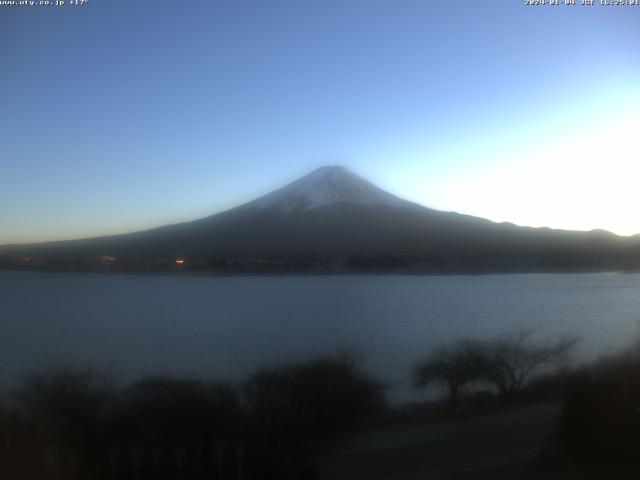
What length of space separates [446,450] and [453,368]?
194 cm

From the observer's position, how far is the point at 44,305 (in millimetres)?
9062

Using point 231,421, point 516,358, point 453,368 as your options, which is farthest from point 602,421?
point 231,421

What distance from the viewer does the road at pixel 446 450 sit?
452 centimetres

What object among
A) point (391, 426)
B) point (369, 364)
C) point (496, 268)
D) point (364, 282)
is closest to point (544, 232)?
point (496, 268)

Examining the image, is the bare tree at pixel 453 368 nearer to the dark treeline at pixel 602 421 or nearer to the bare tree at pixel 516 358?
the bare tree at pixel 516 358

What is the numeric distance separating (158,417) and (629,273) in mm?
10384

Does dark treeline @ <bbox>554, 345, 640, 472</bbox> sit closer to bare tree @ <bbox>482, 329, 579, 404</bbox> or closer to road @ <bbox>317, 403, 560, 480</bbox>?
road @ <bbox>317, 403, 560, 480</bbox>

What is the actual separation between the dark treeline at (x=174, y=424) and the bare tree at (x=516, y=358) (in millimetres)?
1695

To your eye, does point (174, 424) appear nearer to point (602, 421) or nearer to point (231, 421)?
point (231, 421)

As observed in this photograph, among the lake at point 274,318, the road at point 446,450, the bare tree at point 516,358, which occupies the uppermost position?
the lake at point 274,318

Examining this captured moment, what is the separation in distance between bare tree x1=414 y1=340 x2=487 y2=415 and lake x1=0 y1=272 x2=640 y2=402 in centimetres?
20

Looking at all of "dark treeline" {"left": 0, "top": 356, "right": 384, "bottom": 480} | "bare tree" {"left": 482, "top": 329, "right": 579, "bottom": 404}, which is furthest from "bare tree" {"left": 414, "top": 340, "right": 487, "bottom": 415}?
"dark treeline" {"left": 0, "top": 356, "right": 384, "bottom": 480}

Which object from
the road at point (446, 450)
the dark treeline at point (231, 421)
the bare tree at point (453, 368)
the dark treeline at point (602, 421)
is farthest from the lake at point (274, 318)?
the dark treeline at point (602, 421)

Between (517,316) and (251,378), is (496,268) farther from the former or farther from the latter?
(251,378)
